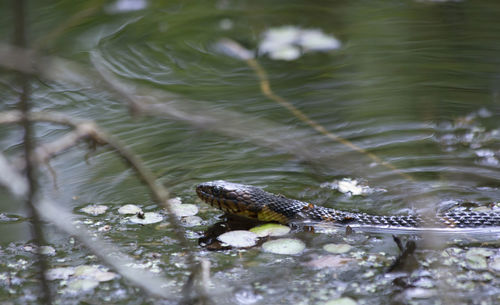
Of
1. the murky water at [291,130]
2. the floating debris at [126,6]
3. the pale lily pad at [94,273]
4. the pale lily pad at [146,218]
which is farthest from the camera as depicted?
the floating debris at [126,6]

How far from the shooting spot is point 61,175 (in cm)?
516

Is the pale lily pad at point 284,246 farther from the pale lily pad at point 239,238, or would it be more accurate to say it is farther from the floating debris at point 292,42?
the floating debris at point 292,42

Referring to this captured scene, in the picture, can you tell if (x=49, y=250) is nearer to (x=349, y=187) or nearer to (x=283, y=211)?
(x=283, y=211)

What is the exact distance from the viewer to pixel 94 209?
4.43 metres

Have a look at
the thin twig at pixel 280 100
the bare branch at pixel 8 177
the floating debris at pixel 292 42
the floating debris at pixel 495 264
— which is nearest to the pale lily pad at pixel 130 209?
the bare branch at pixel 8 177

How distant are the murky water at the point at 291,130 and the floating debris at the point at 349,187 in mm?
53

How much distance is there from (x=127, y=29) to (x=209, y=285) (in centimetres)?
642

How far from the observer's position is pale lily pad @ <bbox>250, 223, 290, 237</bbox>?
13.2 ft

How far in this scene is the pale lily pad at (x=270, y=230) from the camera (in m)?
4.02

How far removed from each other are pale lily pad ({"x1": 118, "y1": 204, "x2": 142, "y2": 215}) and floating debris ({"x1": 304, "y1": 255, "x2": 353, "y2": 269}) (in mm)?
1466

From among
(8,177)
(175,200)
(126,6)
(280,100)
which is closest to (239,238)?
(175,200)

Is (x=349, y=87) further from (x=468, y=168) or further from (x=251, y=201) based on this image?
(x=251, y=201)

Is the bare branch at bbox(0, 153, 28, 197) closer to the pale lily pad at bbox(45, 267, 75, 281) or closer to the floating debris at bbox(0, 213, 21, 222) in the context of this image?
the pale lily pad at bbox(45, 267, 75, 281)

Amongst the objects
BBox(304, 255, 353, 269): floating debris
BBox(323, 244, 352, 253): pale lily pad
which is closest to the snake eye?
BBox(323, 244, 352, 253): pale lily pad
